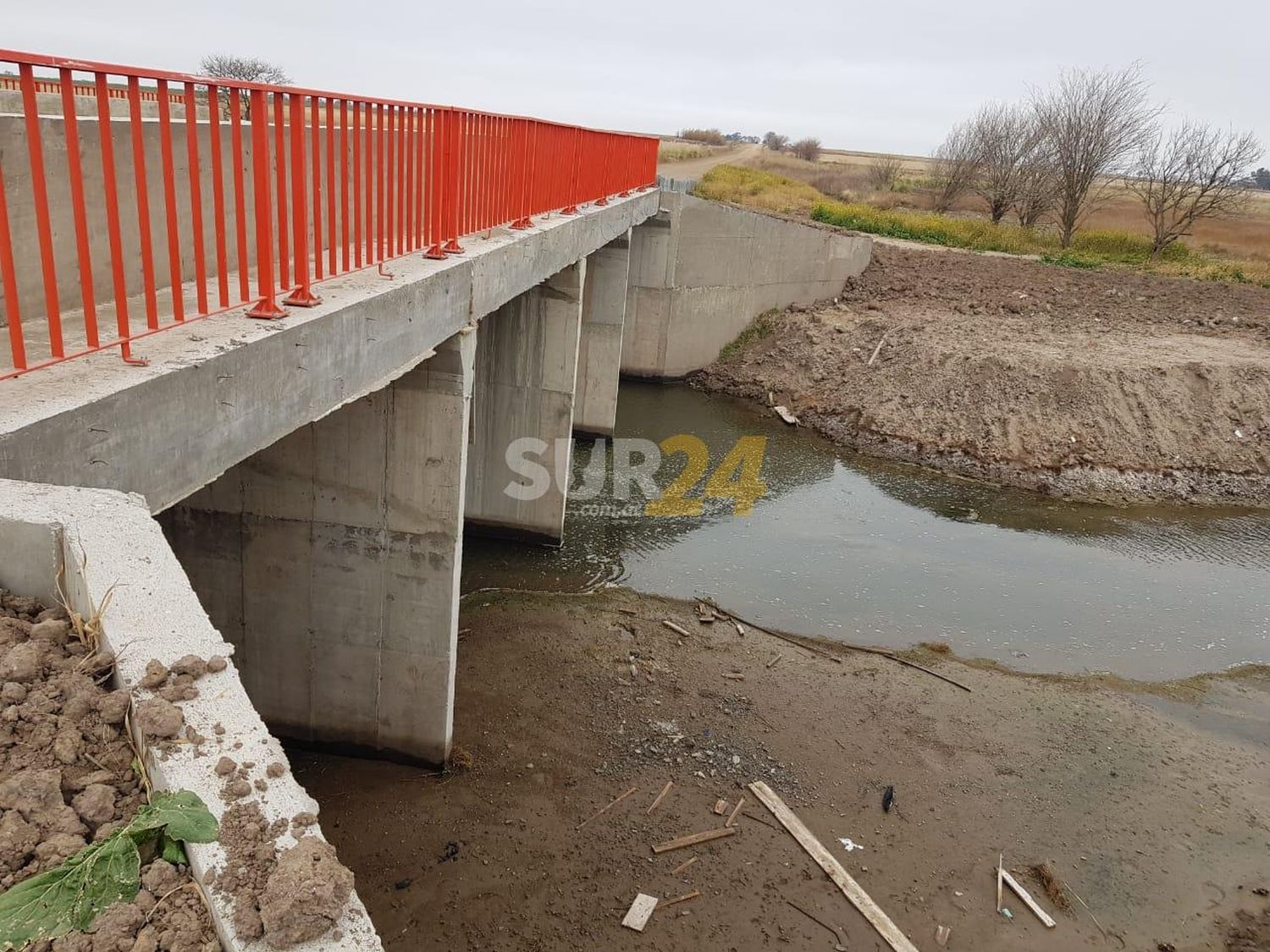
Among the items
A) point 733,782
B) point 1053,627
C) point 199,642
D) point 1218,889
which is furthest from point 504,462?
point 199,642

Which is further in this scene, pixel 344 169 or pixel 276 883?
pixel 344 169

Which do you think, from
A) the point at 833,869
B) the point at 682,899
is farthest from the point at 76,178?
the point at 833,869

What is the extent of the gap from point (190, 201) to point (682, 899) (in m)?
5.92

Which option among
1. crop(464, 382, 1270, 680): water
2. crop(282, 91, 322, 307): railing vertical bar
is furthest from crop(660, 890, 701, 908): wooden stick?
crop(282, 91, 322, 307): railing vertical bar

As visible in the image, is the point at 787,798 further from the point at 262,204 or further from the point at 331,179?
the point at 262,204

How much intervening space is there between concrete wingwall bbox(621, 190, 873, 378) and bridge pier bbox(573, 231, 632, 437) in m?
4.10

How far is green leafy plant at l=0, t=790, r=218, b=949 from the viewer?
70.5 inches

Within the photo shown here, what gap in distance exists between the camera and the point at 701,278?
22.7 m

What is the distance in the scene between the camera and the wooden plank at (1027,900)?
707cm

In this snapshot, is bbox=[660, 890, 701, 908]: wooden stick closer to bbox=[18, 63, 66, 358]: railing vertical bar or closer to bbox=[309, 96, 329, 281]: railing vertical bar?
bbox=[309, 96, 329, 281]: railing vertical bar

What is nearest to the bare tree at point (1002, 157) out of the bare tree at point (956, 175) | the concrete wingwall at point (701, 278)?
the bare tree at point (956, 175)

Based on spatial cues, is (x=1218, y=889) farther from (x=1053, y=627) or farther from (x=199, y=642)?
(x=199, y=642)

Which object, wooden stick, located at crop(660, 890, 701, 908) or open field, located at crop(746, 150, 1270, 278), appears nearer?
wooden stick, located at crop(660, 890, 701, 908)

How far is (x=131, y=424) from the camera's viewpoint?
344cm
